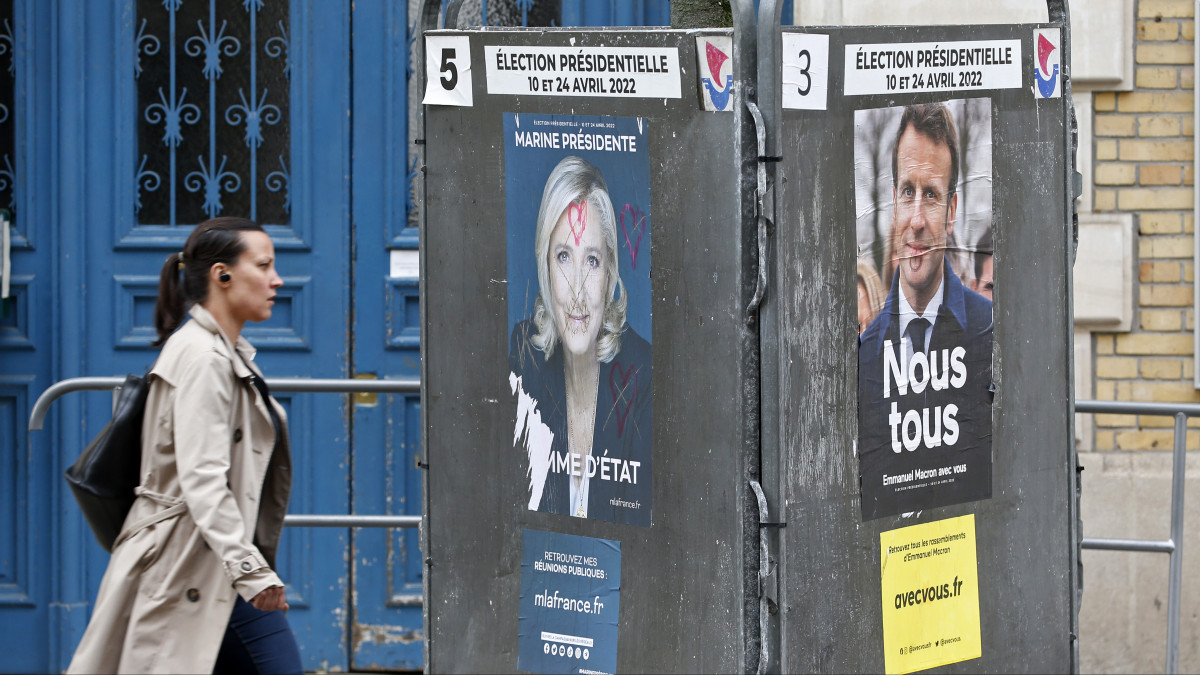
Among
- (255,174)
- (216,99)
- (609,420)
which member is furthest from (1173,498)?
(216,99)

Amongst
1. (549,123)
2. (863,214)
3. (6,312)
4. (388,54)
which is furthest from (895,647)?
(6,312)

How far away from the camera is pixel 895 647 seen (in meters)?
3.27

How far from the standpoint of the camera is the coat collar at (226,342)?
3.27 metres

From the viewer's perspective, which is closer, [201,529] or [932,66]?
[201,529]

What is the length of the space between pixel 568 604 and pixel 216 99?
3.24 metres

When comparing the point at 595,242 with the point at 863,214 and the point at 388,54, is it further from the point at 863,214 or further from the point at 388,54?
the point at 388,54

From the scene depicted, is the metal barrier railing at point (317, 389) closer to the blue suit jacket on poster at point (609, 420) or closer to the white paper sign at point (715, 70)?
the blue suit jacket on poster at point (609, 420)

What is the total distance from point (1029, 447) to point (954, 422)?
0.94 ft

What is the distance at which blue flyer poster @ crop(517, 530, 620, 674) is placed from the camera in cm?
333

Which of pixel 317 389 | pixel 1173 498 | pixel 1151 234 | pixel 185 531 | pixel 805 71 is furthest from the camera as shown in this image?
pixel 1151 234

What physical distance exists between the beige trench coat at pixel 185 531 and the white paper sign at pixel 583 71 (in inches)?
38.2

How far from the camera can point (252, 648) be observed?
3.27m

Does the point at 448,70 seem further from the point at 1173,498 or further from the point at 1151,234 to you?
the point at 1151,234

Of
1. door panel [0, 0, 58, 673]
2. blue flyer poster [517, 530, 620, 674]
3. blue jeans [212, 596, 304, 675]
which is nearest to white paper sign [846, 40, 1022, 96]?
blue flyer poster [517, 530, 620, 674]
